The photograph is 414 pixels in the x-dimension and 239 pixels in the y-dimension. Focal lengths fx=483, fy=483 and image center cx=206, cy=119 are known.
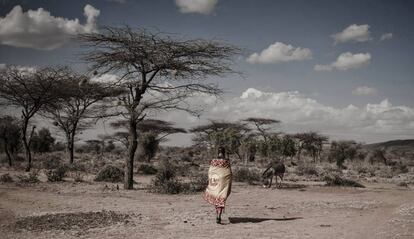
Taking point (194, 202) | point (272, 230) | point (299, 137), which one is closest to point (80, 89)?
point (194, 202)

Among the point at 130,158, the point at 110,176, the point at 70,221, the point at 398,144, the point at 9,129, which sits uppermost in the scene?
the point at 398,144

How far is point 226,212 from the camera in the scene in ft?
39.8

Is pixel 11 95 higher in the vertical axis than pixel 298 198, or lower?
higher

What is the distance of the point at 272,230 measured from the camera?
9766 millimetres

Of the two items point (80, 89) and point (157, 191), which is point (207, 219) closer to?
point (157, 191)

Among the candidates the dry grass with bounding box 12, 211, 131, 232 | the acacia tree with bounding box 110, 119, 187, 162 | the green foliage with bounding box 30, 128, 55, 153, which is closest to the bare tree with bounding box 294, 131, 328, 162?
the acacia tree with bounding box 110, 119, 187, 162

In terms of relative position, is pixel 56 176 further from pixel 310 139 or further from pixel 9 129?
pixel 310 139

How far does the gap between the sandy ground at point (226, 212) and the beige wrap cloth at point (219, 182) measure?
0.55 meters

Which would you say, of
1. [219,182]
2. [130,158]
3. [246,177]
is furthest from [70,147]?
[219,182]

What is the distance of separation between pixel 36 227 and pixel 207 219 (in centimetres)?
366

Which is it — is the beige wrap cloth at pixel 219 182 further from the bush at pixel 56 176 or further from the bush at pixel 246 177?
the bush at pixel 56 176

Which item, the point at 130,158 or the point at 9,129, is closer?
the point at 130,158

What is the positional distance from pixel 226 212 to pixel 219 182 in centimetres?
207

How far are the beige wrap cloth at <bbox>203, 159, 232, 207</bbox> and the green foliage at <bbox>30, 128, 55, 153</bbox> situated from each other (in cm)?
4679
